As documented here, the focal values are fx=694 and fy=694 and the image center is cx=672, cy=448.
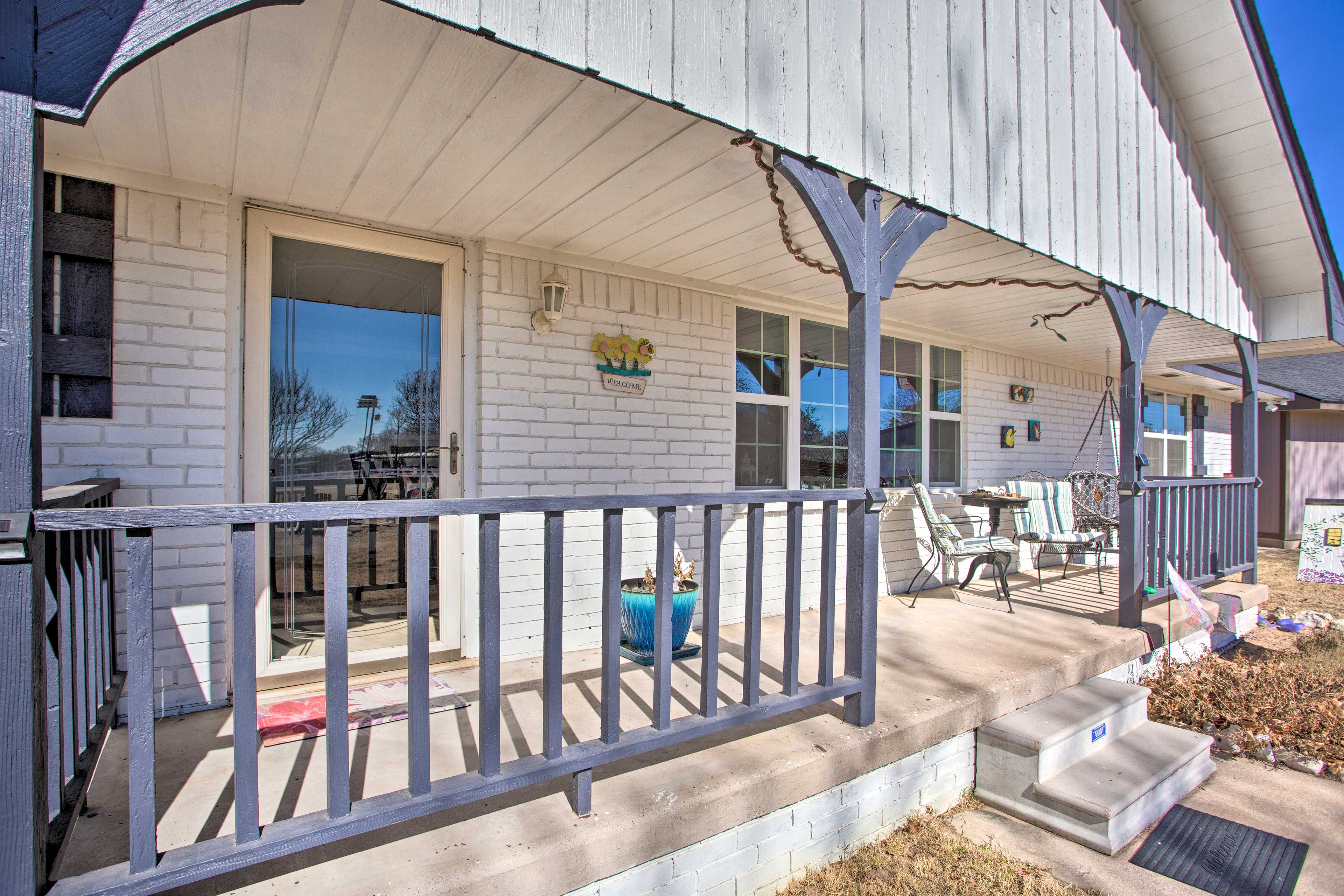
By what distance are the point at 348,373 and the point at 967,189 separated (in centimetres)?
289

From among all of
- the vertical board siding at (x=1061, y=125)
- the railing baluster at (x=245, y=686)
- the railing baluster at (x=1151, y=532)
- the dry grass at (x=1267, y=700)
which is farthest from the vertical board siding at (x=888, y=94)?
the dry grass at (x=1267, y=700)

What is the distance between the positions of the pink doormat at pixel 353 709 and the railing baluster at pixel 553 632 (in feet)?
2.46

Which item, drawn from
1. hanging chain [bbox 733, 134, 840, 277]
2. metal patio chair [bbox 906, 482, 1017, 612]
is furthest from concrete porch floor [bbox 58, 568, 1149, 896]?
hanging chain [bbox 733, 134, 840, 277]

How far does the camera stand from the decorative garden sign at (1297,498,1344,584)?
5.25m

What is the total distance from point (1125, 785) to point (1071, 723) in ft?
0.87

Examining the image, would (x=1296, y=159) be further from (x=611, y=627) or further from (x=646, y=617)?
(x=611, y=627)

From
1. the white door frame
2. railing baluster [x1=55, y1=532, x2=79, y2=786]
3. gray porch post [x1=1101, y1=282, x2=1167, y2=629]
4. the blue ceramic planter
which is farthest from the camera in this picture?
gray porch post [x1=1101, y1=282, x2=1167, y2=629]

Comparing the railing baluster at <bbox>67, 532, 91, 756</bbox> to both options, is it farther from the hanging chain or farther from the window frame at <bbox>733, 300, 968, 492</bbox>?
the window frame at <bbox>733, 300, 968, 492</bbox>

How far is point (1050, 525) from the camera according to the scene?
19.8 feet

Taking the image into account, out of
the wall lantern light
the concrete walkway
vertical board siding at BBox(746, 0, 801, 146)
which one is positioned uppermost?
vertical board siding at BBox(746, 0, 801, 146)

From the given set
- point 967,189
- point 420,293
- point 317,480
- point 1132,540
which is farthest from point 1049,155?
point 317,480

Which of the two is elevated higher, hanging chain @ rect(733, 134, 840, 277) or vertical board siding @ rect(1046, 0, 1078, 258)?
vertical board siding @ rect(1046, 0, 1078, 258)

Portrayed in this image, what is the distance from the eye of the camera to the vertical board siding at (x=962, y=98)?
1934mm

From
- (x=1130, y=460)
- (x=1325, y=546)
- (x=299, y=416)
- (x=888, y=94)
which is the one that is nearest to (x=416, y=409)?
(x=299, y=416)
